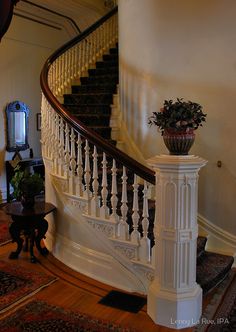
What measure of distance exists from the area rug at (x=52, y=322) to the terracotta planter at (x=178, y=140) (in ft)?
4.37

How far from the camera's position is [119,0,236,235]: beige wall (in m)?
3.43

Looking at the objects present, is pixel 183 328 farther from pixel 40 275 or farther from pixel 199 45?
pixel 199 45

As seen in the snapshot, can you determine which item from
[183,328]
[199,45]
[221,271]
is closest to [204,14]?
[199,45]

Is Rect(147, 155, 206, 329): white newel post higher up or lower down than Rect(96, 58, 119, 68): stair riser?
lower down

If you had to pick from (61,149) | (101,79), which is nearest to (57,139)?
(61,149)

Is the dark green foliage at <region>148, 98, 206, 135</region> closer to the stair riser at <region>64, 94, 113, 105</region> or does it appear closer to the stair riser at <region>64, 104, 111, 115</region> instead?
the stair riser at <region>64, 104, 111, 115</region>

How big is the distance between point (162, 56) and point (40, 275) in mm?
2672

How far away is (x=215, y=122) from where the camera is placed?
11.6 ft

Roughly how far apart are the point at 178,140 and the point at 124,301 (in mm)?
1435

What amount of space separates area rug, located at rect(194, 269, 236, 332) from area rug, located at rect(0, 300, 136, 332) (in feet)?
1.87

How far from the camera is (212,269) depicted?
10.3 feet

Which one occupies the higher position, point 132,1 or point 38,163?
point 132,1

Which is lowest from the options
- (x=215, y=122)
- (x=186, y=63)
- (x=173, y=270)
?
(x=173, y=270)

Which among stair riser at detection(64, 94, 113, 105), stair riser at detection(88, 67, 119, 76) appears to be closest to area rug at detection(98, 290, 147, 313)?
stair riser at detection(64, 94, 113, 105)
